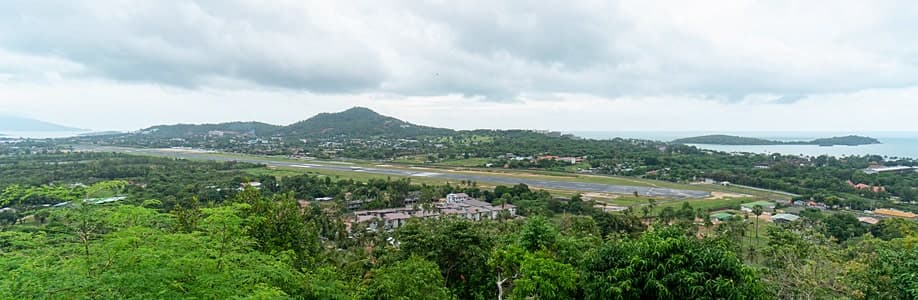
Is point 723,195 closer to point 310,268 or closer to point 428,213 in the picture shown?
point 428,213

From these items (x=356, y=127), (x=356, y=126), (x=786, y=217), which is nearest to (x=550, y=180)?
(x=786, y=217)

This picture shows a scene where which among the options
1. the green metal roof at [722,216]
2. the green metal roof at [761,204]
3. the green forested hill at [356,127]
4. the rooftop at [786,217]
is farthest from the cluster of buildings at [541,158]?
the green forested hill at [356,127]

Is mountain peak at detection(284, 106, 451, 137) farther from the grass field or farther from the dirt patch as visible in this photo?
the dirt patch

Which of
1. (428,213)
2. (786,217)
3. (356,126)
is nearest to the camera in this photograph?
(786,217)

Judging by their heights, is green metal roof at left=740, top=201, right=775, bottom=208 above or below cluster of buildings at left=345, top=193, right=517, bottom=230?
below

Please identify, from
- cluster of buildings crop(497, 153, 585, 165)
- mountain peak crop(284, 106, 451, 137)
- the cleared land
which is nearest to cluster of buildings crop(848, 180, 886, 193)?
the cleared land

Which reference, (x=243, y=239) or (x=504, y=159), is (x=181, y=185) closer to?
(x=243, y=239)

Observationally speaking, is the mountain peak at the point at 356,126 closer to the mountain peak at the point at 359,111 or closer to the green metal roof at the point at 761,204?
the mountain peak at the point at 359,111

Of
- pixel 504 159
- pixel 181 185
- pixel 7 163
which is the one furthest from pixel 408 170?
pixel 7 163
